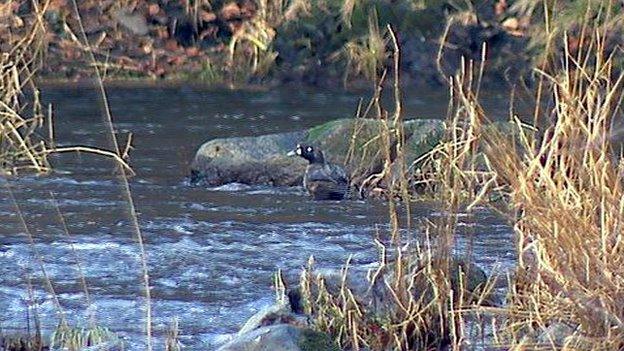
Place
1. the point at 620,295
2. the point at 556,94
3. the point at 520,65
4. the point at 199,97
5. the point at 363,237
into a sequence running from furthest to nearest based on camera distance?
the point at 520,65 → the point at 199,97 → the point at 363,237 → the point at 556,94 → the point at 620,295

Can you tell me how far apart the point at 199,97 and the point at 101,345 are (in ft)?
29.6

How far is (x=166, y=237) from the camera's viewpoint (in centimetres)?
865

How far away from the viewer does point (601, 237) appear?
5391mm

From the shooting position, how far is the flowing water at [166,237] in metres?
6.96

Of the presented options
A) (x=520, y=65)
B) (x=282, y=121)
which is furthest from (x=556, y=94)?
(x=520, y=65)

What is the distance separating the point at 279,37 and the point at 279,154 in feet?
20.8

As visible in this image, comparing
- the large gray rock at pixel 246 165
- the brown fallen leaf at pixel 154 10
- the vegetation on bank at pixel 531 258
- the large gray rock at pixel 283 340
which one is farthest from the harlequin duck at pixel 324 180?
the brown fallen leaf at pixel 154 10

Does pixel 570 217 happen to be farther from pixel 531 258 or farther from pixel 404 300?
pixel 404 300

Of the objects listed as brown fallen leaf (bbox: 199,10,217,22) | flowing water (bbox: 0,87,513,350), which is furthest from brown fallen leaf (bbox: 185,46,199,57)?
flowing water (bbox: 0,87,513,350)

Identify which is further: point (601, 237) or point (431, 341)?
point (431, 341)

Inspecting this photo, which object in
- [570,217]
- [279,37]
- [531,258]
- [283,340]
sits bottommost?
[279,37]

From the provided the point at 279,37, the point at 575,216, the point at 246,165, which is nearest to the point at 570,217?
the point at 575,216

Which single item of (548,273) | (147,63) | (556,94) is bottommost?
(147,63)

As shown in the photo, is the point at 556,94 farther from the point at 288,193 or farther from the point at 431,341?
the point at 288,193
